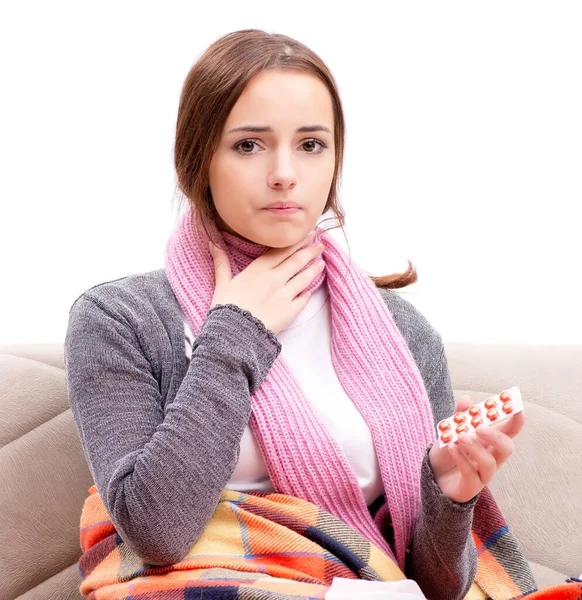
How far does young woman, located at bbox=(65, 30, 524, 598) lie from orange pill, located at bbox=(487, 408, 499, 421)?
0.12ft

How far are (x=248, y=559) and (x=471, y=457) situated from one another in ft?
1.04

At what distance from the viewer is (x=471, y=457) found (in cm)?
124

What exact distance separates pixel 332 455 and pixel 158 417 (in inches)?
9.7

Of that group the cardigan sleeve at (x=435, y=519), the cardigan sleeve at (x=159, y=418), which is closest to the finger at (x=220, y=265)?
the cardigan sleeve at (x=159, y=418)

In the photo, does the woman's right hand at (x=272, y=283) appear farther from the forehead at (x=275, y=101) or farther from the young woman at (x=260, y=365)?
the forehead at (x=275, y=101)

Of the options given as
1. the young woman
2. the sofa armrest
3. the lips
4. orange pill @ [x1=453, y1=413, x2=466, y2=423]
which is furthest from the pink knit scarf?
the sofa armrest

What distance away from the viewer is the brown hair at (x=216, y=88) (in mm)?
1379

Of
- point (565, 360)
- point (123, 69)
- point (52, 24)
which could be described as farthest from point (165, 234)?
point (565, 360)

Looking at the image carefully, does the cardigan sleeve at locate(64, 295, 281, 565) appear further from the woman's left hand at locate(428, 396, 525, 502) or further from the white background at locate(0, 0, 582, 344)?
the white background at locate(0, 0, 582, 344)

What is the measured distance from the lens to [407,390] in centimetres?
148

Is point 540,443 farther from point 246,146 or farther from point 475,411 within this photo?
point 246,146

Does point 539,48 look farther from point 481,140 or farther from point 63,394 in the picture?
point 63,394

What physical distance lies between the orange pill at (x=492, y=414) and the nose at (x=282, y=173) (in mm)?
419

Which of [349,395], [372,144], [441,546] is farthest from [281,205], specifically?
[372,144]
